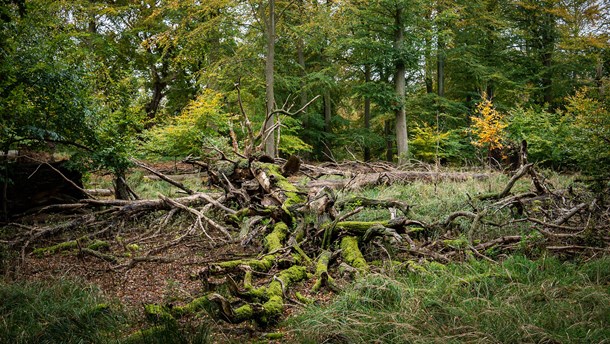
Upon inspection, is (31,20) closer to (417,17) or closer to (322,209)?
(322,209)

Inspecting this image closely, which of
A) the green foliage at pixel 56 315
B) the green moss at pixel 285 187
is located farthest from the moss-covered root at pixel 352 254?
the green foliage at pixel 56 315

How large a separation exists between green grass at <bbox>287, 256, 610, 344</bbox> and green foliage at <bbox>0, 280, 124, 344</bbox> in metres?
1.52

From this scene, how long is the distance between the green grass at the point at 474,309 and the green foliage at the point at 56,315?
152cm

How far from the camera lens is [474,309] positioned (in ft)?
10.1

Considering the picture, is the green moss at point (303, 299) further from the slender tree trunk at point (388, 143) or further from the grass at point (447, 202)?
the slender tree trunk at point (388, 143)

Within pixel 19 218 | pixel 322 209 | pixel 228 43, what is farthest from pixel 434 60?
pixel 19 218

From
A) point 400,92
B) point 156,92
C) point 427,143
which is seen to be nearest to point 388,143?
point 427,143

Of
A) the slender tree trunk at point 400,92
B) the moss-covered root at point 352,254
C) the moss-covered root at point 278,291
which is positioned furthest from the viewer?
the slender tree trunk at point 400,92

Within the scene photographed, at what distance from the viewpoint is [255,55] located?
1416cm

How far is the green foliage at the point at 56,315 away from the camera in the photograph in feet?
9.75

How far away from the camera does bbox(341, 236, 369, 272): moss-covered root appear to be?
4.39m

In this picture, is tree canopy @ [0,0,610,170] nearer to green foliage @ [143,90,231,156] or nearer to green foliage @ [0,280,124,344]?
green foliage @ [143,90,231,156]

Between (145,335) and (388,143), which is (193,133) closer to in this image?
(145,335)

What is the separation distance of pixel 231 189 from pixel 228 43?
36.1 ft
